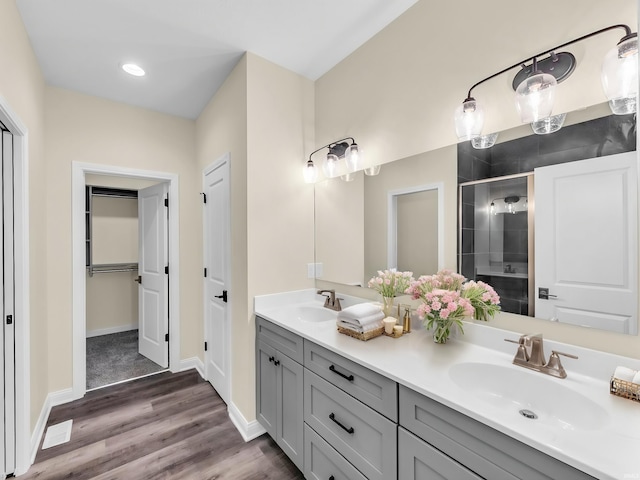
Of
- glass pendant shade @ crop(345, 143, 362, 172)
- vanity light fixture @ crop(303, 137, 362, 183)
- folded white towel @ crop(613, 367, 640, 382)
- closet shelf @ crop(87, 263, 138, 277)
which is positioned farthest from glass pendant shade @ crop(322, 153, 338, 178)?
closet shelf @ crop(87, 263, 138, 277)

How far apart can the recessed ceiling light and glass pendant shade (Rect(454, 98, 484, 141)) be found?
232cm

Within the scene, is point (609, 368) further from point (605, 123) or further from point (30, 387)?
point (30, 387)

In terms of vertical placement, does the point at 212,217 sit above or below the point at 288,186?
below

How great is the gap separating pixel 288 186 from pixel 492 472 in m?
1.91

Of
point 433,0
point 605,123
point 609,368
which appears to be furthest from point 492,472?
point 433,0

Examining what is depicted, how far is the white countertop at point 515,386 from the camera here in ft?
2.26

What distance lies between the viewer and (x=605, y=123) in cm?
104

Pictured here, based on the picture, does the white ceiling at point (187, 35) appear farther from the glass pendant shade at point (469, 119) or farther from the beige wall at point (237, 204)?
the glass pendant shade at point (469, 119)

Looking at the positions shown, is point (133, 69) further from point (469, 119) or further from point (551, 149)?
point (551, 149)

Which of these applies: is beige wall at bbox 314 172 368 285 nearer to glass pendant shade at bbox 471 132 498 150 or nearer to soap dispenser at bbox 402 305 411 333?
soap dispenser at bbox 402 305 411 333

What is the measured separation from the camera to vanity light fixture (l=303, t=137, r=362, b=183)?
78.4 inches

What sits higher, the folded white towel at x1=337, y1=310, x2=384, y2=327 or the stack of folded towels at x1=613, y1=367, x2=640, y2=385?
the folded white towel at x1=337, y1=310, x2=384, y2=327

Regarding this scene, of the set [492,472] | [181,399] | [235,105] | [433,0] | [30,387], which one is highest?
[433,0]

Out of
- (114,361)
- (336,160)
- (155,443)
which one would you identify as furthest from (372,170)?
(114,361)
